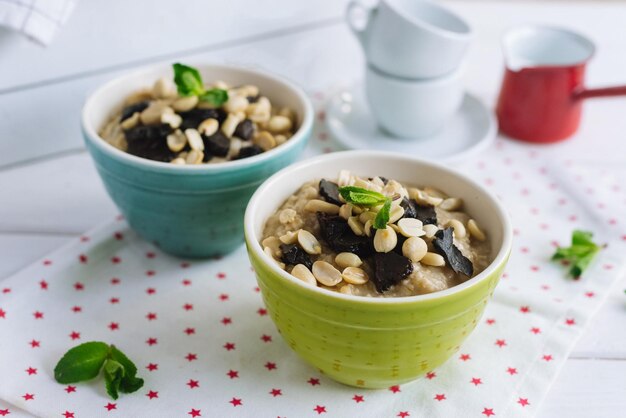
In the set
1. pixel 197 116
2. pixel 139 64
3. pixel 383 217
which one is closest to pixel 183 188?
pixel 197 116

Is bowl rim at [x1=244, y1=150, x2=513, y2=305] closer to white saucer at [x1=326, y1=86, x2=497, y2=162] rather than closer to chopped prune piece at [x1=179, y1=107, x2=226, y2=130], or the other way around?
chopped prune piece at [x1=179, y1=107, x2=226, y2=130]

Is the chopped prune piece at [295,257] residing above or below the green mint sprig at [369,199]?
below

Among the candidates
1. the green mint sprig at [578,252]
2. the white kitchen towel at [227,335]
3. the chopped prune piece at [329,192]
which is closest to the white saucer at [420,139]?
the white kitchen towel at [227,335]

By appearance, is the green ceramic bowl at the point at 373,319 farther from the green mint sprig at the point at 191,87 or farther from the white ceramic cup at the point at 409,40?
the white ceramic cup at the point at 409,40

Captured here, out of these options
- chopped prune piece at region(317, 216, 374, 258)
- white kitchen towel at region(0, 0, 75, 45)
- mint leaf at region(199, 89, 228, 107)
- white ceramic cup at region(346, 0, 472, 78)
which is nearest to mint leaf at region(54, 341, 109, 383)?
chopped prune piece at region(317, 216, 374, 258)

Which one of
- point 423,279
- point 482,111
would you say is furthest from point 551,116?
point 423,279

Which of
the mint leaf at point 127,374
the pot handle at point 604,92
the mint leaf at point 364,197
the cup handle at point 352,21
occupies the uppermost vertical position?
the pot handle at point 604,92

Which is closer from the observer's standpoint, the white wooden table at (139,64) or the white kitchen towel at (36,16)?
the white wooden table at (139,64)
